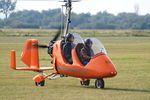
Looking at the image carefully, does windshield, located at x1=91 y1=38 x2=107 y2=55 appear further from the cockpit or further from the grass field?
the grass field

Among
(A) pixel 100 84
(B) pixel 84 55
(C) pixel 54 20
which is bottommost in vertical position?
(C) pixel 54 20

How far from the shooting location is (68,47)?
63.5 ft

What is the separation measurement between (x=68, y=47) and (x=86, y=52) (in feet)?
2.83

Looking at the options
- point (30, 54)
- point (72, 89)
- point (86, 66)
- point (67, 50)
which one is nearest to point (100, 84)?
point (86, 66)

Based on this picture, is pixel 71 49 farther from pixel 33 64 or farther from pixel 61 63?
pixel 33 64

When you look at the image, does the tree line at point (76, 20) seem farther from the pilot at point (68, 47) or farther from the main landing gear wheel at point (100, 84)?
the main landing gear wheel at point (100, 84)

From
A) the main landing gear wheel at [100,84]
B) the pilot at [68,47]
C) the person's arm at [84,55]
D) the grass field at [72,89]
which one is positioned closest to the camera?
the grass field at [72,89]

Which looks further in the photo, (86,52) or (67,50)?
(67,50)

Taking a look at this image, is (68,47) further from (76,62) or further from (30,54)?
(30,54)

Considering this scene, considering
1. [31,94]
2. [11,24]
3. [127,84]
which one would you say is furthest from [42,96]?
[11,24]

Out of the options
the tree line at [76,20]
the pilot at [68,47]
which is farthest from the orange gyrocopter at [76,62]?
the tree line at [76,20]

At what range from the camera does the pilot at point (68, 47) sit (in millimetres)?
19281

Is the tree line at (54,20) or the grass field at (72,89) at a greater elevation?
the grass field at (72,89)

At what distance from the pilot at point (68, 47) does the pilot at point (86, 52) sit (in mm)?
620
